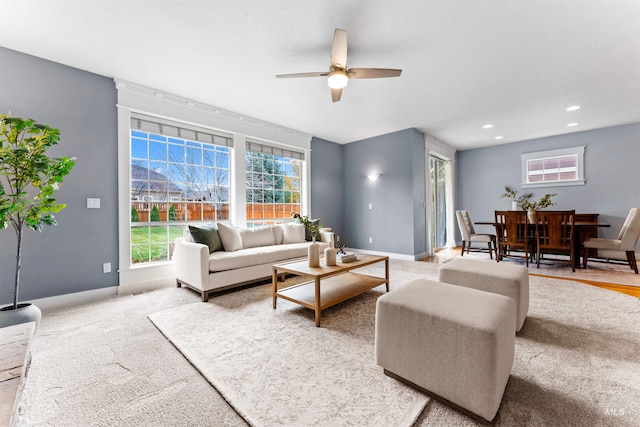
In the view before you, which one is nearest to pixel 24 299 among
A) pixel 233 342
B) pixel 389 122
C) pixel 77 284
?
pixel 77 284

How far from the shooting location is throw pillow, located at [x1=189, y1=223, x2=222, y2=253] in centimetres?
326

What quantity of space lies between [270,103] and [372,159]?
9.06 ft

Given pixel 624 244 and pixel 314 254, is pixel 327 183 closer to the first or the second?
pixel 314 254

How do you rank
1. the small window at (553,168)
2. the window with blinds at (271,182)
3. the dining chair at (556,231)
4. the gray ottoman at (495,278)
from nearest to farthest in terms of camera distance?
1. the gray ottoman at (495,278)
2. the dining chair at (556,231)
3. the window with blinds at (271,182)
4. the small window at (553,168)

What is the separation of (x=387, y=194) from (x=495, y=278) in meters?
3.57

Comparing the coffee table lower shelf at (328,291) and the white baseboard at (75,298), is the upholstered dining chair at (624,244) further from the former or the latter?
the white baseboard at (75,298)

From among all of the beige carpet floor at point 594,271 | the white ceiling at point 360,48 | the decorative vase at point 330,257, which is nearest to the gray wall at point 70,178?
the white ceiling at point 360,48

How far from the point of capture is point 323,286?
284cm

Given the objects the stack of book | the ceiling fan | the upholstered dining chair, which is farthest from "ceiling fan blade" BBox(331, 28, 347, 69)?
the upholstered dining chair

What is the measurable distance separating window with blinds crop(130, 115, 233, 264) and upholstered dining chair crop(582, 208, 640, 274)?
6.00 meters

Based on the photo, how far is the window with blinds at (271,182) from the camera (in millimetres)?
4762

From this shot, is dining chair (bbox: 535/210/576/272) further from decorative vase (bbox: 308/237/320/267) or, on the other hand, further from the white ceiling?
decorative vase (bbox: 308/237/320/267)

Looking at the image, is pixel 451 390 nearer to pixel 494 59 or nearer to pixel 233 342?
pixel 233 342

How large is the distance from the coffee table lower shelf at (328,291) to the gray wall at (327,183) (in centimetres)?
280
